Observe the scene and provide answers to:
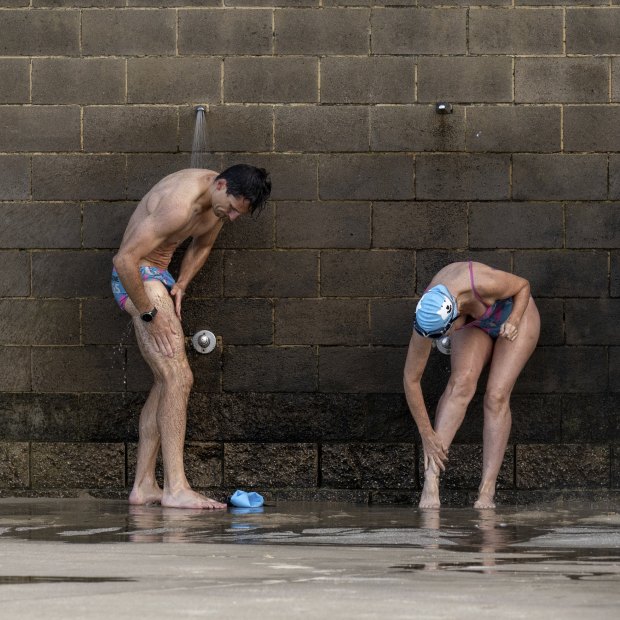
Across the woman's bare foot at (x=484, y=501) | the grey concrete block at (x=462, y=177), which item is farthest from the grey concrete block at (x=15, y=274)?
the woman's bare foot at (x=484, y=501)

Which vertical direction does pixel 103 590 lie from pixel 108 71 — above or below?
below

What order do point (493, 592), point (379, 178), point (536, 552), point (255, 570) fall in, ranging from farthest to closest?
point (379, 178), point (536, 552), point (255, 570), point (493, 592)

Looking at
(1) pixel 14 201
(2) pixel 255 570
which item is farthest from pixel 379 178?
(2) pixel 255 570

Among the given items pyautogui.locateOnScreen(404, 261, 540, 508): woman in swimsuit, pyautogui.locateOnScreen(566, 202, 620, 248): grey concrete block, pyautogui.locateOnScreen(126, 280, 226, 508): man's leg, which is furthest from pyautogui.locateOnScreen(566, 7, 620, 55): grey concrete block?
pyautogui.locateOnScreen(126, 280, 226, 508): man's leg

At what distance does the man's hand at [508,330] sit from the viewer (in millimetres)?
7004

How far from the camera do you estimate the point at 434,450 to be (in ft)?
23.1

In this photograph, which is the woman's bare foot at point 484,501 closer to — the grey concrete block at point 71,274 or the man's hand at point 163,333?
the man's hand at point 163,333

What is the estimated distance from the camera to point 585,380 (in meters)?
7.64

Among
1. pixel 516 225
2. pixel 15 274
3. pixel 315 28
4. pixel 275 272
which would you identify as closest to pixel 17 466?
pixel 15 274

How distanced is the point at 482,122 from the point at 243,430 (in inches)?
89.2

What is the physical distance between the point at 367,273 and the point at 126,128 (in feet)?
5.38

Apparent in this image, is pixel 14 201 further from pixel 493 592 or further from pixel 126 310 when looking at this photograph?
pixel 493 592

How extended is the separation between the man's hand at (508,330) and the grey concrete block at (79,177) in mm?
2336

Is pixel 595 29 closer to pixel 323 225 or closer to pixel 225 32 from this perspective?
pixel 323 225
